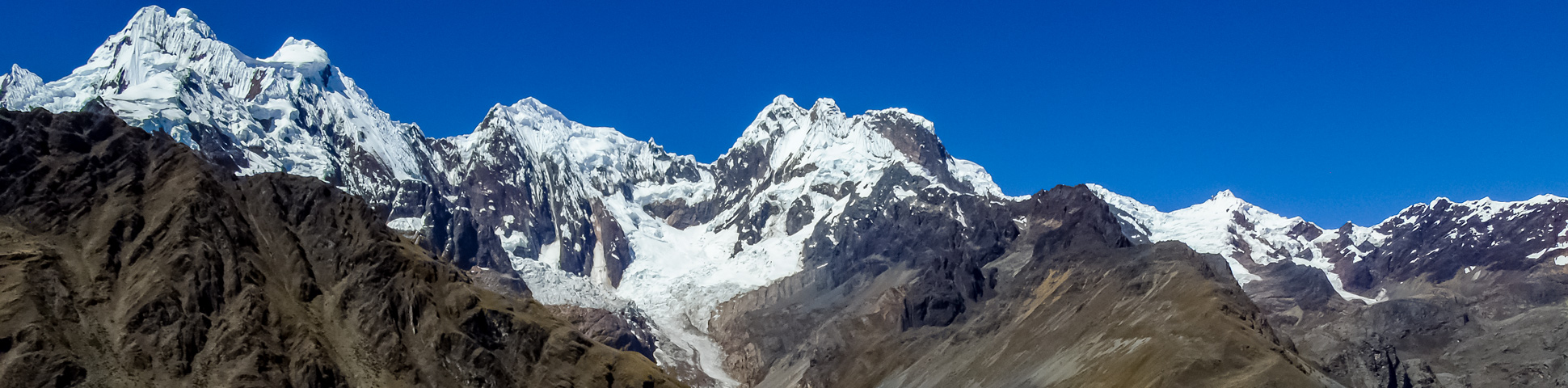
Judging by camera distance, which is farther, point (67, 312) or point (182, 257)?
point (182, 257)

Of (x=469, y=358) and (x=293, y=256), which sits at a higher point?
(x=293, y=256)

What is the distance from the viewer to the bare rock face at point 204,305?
154m

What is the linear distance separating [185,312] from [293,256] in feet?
94.4

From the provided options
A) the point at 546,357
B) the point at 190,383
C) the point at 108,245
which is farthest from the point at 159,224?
the point at 546,357

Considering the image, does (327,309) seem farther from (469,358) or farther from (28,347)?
(28,347)

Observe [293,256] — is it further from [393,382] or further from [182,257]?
[393,382]

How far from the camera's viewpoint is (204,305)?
556ft

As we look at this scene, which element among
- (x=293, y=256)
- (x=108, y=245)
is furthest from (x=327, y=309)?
(x=108, y=245)

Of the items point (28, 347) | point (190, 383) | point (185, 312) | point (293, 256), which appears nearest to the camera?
point (28, 347)

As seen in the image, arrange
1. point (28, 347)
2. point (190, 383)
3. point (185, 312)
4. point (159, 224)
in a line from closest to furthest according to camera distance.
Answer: point (28, 347) < point (190, 383) < point (185, 312) < point (159, 224)

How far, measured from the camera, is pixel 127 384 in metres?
148

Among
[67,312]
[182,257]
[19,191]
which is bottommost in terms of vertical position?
[67,312]

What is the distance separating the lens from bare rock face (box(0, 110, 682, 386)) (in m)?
154

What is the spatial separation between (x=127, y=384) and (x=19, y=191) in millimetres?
52808
